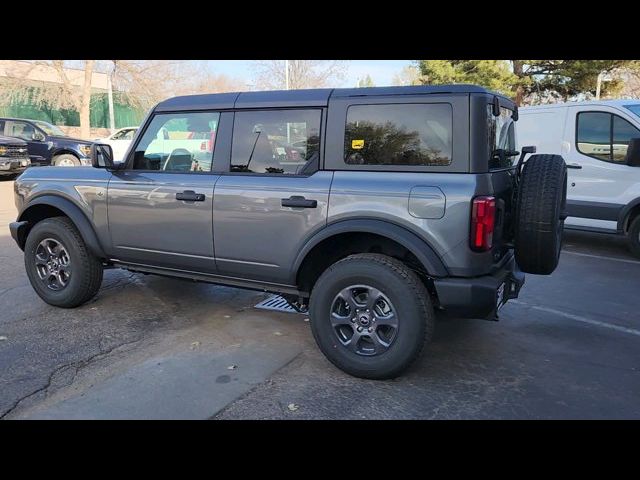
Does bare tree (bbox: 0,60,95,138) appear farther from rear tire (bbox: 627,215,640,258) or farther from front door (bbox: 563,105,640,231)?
rear tire (bbox: 627,215,640,258)

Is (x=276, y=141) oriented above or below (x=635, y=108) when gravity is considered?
below

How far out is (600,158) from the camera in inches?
280

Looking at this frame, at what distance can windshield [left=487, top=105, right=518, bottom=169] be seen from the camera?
11.1 feet

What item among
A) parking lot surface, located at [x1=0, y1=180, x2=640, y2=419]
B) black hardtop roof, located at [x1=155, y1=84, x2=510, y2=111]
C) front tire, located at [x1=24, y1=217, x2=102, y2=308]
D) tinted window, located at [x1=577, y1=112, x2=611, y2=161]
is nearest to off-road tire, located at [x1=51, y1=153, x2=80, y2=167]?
parking lot surface, located at [x1=0, y1=180, x2=640, y2=419]

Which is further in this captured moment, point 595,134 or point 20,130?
point 20,130

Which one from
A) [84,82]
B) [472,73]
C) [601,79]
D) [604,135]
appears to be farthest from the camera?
[84,82]

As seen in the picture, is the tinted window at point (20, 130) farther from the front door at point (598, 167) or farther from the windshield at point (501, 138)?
the windshield at point (501, 138)

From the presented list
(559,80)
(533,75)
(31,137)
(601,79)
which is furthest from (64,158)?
(601,79)

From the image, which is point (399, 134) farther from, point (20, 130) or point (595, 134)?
point (20, 130)

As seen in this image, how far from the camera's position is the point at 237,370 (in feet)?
11.8

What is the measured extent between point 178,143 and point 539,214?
9.44 ft

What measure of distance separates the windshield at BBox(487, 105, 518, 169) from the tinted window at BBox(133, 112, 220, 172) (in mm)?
2079

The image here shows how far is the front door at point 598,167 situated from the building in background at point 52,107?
→ 21583 millimetres

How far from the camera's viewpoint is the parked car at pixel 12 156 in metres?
14.0
